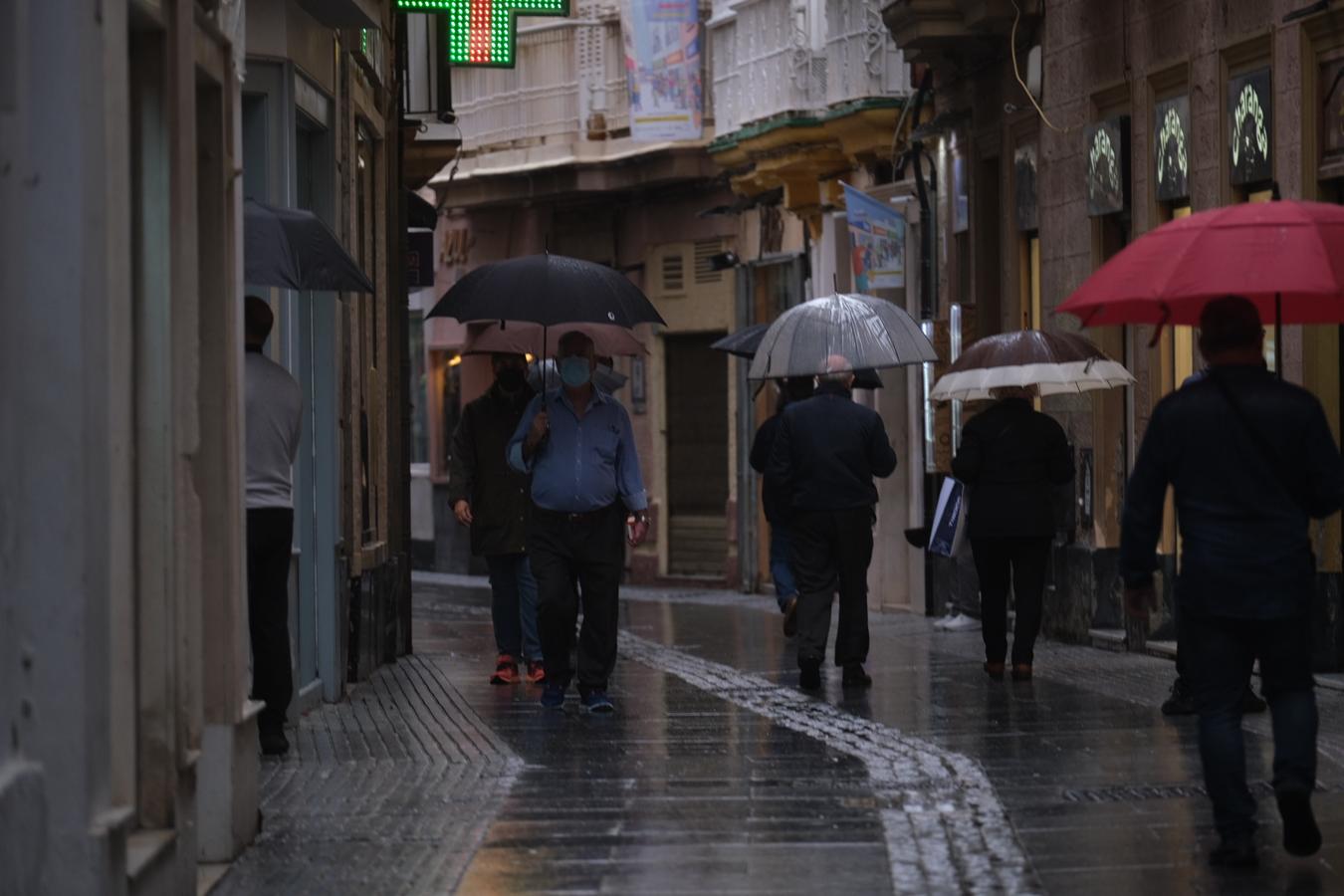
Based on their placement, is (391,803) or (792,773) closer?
(391,803)

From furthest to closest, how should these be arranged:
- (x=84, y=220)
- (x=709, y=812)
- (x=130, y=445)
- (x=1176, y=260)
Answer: (x=709, y=812)
(x=1176, y=260)
(x=130, y=445)
(x=84, y=220)

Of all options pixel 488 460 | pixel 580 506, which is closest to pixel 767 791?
pixel 580 506

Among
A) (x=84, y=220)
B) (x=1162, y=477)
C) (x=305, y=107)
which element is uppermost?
(x=305, y=107)

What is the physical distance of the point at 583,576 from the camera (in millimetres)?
14102

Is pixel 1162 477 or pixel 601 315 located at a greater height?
pixel 601 315

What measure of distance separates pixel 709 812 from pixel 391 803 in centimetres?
125

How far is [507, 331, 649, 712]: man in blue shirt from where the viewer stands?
45.7ft

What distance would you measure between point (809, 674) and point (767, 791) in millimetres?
4713

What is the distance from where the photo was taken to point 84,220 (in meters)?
7.14

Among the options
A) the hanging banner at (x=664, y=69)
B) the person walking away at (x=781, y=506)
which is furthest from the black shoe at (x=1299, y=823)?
the hanging banner at (x=664, y=69)

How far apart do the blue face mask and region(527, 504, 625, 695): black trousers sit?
65 cm

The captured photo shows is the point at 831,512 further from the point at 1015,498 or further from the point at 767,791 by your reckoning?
the point at 767,791

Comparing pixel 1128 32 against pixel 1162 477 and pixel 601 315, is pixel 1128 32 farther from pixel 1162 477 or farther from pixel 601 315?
pixel 1162 477

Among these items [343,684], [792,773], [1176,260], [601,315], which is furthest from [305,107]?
[1176,260]
